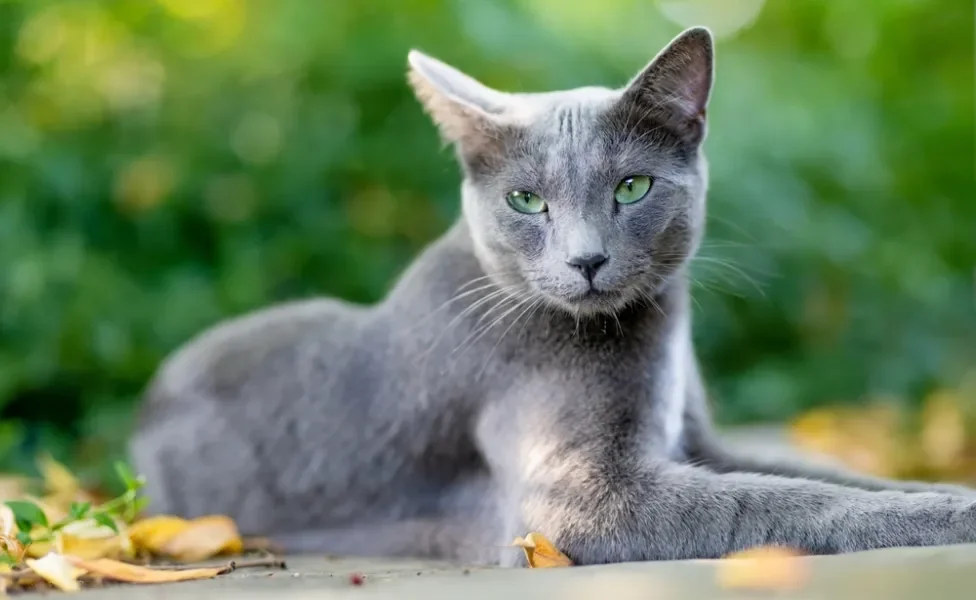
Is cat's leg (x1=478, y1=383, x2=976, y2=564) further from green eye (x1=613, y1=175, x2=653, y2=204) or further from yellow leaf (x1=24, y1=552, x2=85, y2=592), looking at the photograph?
yellow leaf (x1=24, y1=552, x2=85, y2=592)

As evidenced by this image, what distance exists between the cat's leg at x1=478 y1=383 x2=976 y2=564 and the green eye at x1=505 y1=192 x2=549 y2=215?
0.31 m

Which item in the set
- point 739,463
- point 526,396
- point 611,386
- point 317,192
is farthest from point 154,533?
point 317,192

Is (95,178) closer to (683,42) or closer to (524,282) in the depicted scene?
(524,282)

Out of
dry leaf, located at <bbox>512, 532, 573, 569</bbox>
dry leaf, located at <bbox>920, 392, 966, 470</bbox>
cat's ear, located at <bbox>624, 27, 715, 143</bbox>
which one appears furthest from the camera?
dry leaf, located at <bbox>920, 392, 966, 470</bbox>

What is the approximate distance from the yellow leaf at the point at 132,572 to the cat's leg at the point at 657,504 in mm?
494

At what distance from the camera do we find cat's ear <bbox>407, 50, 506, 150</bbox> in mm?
1807

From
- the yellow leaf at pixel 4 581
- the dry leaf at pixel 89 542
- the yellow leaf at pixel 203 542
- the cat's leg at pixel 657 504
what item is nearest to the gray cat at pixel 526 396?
the cat's leg at pixel 657 504

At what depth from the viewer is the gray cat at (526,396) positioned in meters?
1.61

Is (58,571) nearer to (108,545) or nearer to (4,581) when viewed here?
(4,581)

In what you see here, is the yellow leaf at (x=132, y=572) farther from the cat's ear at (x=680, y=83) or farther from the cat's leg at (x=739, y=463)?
the cat's ear at (x=680, y=83)

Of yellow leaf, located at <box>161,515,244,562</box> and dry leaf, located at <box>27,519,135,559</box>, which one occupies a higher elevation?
dry leaf, located at <box>27,519,135,559</box>

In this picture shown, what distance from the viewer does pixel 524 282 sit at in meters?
1.81

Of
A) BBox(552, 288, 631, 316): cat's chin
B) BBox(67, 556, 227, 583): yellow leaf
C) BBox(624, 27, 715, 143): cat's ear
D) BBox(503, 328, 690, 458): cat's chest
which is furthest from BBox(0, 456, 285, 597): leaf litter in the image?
BBox(624, 27, 715, 143): cat's ear

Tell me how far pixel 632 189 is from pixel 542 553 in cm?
61
